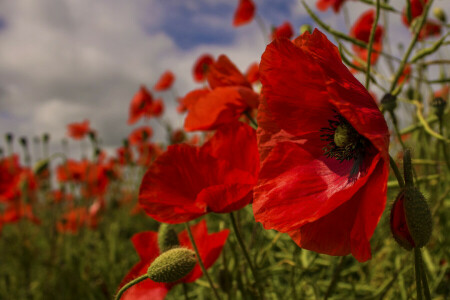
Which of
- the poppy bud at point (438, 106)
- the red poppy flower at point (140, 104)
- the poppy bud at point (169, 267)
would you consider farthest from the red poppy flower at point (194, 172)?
the red poppy flower at point (140, 104)

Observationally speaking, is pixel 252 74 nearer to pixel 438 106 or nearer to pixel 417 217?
pixel 438 106

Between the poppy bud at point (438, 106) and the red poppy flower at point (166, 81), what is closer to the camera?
the poppy bud at point (438, 106)

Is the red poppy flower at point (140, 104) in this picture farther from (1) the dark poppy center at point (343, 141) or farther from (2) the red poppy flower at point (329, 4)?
(1) the dark poppy center at point (343, 141)

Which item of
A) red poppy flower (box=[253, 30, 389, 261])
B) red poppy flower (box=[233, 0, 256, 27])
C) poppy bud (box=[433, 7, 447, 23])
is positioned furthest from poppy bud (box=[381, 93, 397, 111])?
red poppy flower (box=[233, 0, 256, 27])

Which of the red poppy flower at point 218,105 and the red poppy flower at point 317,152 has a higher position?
the red poppy flower at point 218,105

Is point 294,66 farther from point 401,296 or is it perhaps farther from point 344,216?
point 401,296

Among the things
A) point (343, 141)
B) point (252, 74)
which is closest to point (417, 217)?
point (343, 141)
